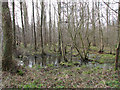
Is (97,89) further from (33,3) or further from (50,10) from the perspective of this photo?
(50,10)

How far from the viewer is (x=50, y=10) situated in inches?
989

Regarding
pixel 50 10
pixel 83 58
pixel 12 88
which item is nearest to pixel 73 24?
pixel 83 58

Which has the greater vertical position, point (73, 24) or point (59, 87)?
point (73, 24)

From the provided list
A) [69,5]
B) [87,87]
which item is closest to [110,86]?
[87,87]

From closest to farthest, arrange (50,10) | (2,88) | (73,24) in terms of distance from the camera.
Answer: (2,88), (73,24), (50,10)

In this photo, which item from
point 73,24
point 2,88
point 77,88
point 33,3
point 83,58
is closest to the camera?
point 2,88

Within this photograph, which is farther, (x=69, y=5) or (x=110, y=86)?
(x=69, y=5)

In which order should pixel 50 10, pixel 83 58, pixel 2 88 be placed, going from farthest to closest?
pixel 50 10, pixel 83 58, pixel 2 88

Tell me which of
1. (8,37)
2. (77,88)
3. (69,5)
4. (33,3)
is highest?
(33,3)

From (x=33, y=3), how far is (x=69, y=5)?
378 inches

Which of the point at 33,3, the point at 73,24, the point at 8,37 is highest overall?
the point at 33,3

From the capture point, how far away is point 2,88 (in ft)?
16.0

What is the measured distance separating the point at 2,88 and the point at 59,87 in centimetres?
274

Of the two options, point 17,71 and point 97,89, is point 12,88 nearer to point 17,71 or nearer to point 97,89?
point 17,71
